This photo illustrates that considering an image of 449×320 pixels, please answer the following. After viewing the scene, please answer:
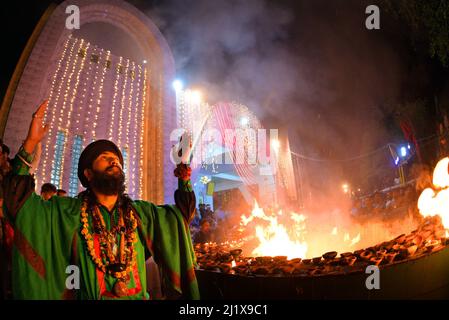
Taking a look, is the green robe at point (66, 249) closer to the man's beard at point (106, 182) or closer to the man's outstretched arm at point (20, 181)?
the man's outstretched arm at point (20, 181)

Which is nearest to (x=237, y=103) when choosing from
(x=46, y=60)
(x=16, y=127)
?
(x=46, y=60)

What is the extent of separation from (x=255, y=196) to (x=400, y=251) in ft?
54.4

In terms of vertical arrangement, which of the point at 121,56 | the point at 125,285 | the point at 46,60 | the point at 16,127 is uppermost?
the point at 121,56

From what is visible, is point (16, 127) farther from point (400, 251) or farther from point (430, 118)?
point (430, 118)

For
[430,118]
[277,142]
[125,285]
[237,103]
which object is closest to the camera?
[125,285]

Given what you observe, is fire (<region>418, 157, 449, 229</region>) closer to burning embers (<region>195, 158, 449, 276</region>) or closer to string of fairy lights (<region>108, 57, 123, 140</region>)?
burning embers (<region>195, 158, 449, 276</region>)

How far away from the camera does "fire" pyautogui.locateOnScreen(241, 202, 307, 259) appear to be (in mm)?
7661

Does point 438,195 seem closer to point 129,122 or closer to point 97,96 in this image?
point 129,122

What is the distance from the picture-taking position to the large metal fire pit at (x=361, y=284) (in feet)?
11.8

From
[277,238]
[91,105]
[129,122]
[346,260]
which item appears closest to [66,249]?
[346,260]

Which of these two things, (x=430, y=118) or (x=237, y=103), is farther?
(x=430, y=118)

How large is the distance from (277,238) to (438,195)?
3.90 m

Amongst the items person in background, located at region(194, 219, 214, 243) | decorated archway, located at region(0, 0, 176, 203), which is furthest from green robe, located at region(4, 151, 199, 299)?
person in background, located at region(194, 219, 214, 243)

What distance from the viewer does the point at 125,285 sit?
96.4 inches
